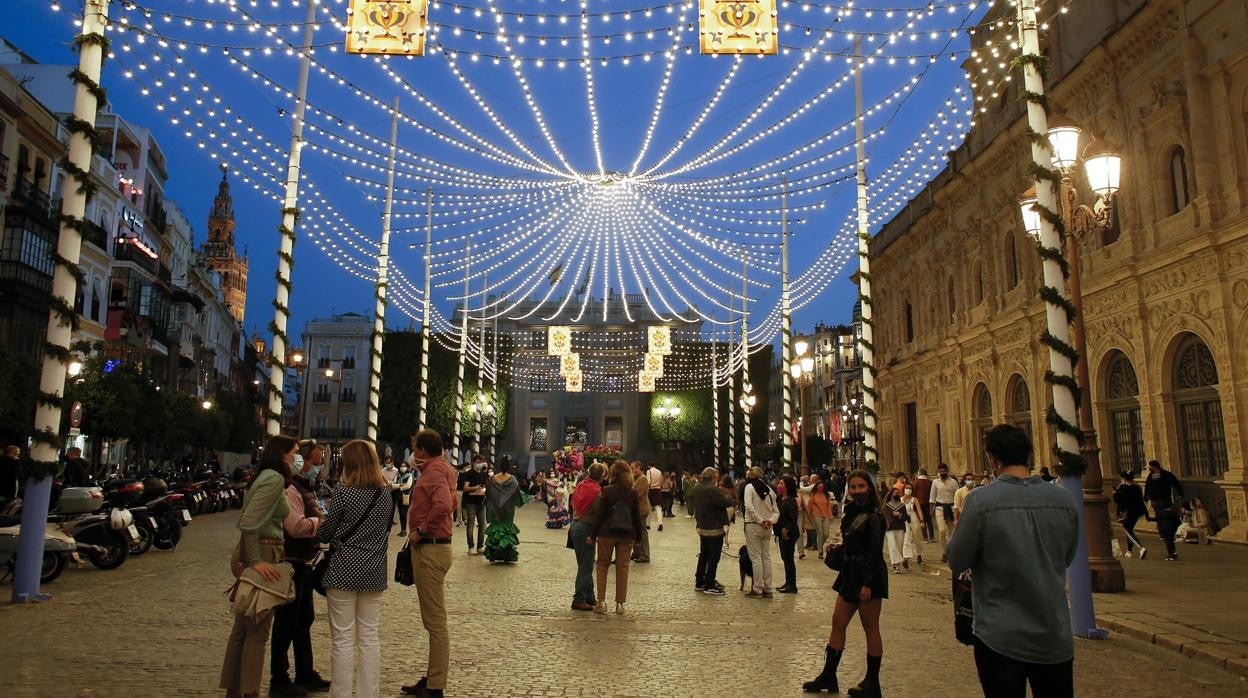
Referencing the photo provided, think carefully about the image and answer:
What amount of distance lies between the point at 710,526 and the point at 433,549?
563 centimetres

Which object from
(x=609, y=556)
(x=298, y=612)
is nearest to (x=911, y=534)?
(x=609, y=556)

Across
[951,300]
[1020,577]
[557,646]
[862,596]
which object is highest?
[951,300]

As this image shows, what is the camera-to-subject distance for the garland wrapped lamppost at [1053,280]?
8578 mm

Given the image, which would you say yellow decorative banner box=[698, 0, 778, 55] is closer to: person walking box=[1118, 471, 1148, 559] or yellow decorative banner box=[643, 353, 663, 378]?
person walking box=[1118, 471, 1148, 559]

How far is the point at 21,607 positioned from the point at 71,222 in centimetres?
403

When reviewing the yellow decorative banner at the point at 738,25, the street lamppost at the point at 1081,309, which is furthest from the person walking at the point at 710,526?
the yellow decorative banner at the point at 738,25

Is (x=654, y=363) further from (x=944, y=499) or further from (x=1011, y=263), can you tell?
(x=944, y=499)

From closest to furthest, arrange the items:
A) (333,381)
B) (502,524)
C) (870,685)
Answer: (870,685) → (502,524) → (333,381)

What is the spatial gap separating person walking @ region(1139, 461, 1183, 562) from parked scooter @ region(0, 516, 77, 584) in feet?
51.3

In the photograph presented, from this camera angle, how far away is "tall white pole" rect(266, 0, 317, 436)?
545 inches

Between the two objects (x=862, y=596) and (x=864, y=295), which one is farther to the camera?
(x=864, y=295)

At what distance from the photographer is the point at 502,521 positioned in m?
13.6

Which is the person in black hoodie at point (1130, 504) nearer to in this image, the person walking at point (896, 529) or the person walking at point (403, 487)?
the person walking at point (896, 529)

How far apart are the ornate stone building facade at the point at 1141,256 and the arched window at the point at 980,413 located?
0.06 m
